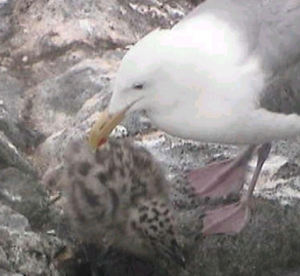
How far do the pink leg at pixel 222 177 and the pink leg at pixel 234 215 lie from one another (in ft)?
0.37

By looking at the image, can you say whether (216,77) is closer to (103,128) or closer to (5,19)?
(103,128)

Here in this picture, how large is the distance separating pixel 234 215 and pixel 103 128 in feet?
2.40

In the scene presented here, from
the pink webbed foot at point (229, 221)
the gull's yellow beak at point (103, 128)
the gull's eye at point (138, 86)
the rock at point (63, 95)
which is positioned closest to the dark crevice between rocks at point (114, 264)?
the pink webbed foot at point (229, 221)

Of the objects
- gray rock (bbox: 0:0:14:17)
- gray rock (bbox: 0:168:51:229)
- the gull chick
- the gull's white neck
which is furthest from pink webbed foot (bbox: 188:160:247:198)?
gray rock (bbox: 0:0:14:17)

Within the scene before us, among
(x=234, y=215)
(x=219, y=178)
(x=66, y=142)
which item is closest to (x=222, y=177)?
(x=219, y=178)

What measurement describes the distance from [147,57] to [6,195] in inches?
31.3

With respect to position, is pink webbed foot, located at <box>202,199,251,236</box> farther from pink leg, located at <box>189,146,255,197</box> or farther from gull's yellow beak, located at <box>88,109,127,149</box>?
gull's yellow beak, located at <box>88,109,127,149</box>

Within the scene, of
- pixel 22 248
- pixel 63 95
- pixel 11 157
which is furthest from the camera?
pixel 63 95

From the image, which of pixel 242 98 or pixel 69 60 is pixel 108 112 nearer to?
pixel 242 98

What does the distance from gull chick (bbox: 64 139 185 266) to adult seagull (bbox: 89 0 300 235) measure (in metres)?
0.17

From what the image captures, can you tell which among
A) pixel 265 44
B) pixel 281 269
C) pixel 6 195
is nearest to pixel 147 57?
pixel 265 44

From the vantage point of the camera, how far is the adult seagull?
3.85 m

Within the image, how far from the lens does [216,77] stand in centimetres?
391

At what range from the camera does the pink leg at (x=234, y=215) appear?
14.0 ft
